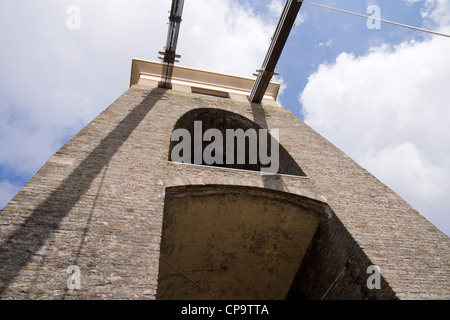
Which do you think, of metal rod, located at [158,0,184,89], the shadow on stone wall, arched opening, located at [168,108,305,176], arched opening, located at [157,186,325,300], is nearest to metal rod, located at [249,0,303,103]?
arched opening, located at [168,108,305,176]

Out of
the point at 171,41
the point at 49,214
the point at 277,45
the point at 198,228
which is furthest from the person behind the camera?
the point at 171,41

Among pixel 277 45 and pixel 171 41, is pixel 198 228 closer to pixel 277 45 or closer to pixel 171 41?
pixel 277 45

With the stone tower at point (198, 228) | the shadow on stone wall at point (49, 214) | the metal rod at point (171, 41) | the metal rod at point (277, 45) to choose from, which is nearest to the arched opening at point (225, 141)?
the stone tower at point (198, 228)

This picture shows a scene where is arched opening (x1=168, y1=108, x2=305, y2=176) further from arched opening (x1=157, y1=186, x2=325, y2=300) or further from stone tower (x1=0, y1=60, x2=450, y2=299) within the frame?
arched opening (x1=157, y1=186, x2=325, y2=300)

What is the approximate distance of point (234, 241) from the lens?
5.68 m

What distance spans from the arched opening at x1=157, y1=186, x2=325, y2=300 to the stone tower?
0.02 m

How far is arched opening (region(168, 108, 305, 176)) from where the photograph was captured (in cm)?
802

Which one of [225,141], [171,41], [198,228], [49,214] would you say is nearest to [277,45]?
[225,141]

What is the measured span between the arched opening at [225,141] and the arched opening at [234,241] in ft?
6.71

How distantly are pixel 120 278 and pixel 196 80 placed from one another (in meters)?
10.1

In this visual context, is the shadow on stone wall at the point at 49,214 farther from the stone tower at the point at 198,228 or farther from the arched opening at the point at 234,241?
the arched opening at the point at 234,241

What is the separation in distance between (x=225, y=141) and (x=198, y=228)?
419cm

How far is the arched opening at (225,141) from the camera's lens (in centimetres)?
802
